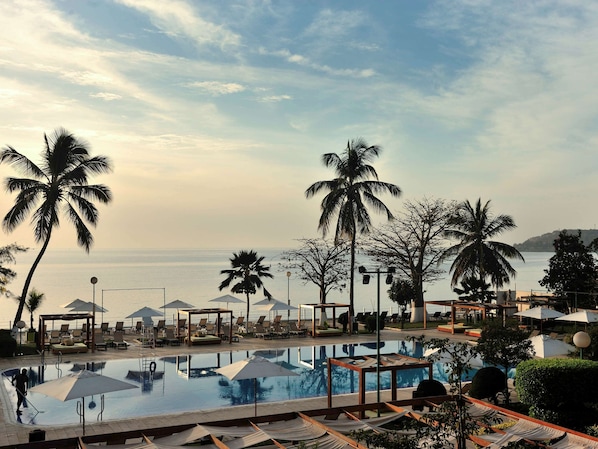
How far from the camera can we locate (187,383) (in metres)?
22.2

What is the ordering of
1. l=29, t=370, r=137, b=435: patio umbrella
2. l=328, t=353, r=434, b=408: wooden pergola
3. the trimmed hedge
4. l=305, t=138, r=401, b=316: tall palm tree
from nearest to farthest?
l=29, t=370, r=137, b=435: patio umbrella
the trimmed hedge
l=328, t=353, r=434, b=408: wooden pergola
l=305, t=138, r=401, b=316: tall palm tree

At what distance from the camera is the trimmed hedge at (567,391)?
14.6 meters

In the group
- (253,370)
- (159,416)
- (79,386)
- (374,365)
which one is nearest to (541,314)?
(374,365)

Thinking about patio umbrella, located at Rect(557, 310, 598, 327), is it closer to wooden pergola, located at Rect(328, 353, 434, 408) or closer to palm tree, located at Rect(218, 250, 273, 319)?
wooden pergola, located at Rect(328, 353, 434, 408)

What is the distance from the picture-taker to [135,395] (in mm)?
20266

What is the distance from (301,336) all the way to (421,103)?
13.9m

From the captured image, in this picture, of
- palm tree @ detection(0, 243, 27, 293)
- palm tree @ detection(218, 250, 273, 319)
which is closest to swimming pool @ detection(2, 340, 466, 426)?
palm tree @ detection(218, 250, 273, 319)

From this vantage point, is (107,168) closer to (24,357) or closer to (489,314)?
(24,357)

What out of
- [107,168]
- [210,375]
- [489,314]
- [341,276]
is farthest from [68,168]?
[489,314]

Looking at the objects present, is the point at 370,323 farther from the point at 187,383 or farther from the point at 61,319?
the point at 61,319

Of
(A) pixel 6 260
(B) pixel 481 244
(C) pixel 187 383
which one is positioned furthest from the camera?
(B) pixel 481 244

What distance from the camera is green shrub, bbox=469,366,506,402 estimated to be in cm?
1767

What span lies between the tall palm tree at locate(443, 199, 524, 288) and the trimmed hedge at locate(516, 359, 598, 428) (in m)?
26.3

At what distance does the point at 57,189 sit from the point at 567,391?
81.2ft
